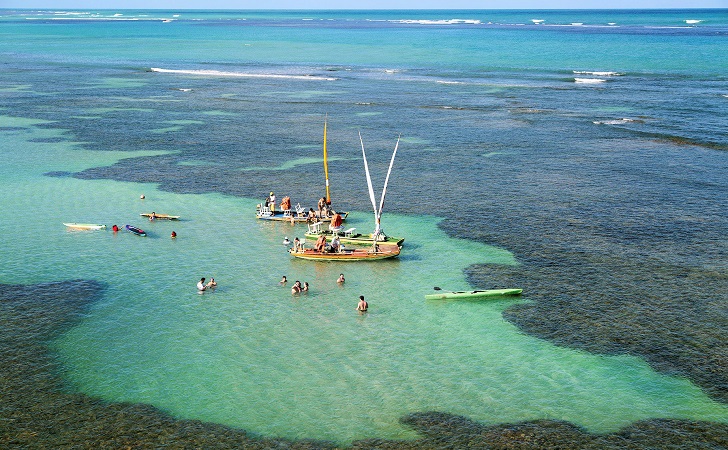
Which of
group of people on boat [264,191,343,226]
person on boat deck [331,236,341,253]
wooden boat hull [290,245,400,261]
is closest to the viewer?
wooden boat hull [290,245,400,261]

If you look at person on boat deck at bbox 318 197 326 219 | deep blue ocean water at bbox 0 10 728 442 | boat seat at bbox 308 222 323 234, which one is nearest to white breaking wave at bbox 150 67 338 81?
deep blue ocean water at bbox 0 10 728 442

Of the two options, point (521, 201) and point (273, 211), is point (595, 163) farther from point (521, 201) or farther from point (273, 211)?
point (273, 211)

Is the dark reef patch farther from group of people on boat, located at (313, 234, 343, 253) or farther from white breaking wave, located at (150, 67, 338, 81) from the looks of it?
white breaking wave, located at (150, 67, 338, 81)

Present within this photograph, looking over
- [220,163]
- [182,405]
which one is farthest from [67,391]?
[220,163]

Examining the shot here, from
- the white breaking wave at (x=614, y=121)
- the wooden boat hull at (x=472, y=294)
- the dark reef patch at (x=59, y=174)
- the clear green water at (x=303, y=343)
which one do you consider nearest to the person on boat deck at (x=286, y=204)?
the clear green water at (x=303, y=343)

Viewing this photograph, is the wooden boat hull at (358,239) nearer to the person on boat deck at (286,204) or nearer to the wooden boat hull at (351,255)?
the wooden boat hull at (351,255)
